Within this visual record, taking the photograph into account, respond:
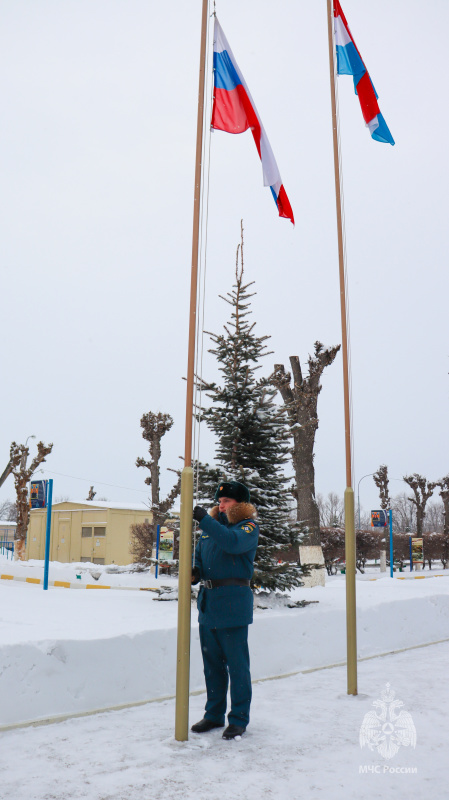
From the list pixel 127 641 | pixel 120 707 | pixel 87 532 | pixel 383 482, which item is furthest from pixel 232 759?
pixel 383 482

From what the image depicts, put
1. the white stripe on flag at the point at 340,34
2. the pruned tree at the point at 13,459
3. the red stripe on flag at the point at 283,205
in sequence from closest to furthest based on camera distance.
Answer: the red stripe on flag at the point at 283,205 < the white stripe on flag at the point at 340,34 < the pruned tree at the point at 13,459

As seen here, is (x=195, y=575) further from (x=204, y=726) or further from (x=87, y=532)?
(x=87, y=532)

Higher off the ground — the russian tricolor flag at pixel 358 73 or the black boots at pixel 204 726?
the russian tricolor flag at pixel 358 73

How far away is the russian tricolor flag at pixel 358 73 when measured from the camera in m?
7.86

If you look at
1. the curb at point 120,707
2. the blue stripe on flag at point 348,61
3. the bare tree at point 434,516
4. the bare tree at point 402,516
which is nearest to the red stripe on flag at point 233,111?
the blue stripe on flag at point 348,61

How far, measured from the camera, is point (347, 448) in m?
6.89

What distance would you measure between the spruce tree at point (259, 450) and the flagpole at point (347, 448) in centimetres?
294

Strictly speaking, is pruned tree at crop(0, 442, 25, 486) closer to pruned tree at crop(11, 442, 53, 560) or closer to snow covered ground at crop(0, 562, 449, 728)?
pruned tree at crop(11, 442, 53, 560)

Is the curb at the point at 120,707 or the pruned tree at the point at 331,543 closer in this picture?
the curb at the point at 120,707

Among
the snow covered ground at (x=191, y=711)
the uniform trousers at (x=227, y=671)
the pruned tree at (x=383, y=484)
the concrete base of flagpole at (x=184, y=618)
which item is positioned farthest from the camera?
the pruned tree at (x=383, y=484)

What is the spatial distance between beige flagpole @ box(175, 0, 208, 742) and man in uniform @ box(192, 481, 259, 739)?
179mm

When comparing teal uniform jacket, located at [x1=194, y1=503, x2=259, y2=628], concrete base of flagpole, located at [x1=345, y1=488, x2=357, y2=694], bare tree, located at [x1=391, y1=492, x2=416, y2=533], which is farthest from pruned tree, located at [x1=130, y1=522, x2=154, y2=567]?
bare tree, located at [x1=391, y1=492, x2=416, y2=533]

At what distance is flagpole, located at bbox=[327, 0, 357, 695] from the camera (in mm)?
6398

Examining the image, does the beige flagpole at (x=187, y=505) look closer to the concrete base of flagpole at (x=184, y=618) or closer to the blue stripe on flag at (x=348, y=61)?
the concrete base of flagpole at (x=184, y=618)
